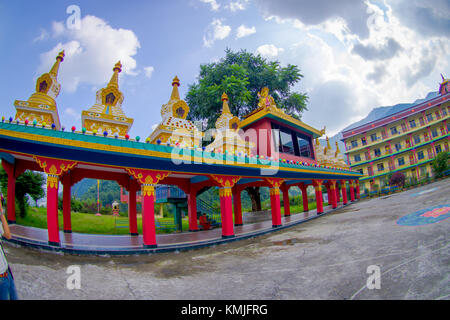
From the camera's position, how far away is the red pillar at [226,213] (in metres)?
11.1

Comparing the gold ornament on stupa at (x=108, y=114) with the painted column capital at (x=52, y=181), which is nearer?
the painted column capital at (x=52, y=181)

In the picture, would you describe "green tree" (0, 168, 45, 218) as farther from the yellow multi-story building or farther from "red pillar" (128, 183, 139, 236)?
the yellow multi-story building

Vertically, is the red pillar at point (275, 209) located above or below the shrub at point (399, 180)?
below

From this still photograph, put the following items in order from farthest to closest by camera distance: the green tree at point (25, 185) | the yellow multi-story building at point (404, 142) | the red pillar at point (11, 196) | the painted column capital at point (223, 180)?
the yellow multi-story building at point (404, 142) → the green tree at point (25, 185) → the painted column capital at point (223, 180) → the red pillar at point (11, 196)

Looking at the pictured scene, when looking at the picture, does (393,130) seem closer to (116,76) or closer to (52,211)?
(116,76)

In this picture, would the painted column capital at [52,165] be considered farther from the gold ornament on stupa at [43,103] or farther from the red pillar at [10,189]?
the red pillar at [10,189]

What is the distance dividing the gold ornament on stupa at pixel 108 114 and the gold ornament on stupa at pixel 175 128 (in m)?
1.37

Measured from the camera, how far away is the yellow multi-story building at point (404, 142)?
3741 centimetres

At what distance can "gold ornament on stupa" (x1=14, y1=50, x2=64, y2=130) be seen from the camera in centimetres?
930

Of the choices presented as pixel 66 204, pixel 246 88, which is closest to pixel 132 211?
pixel 66 204

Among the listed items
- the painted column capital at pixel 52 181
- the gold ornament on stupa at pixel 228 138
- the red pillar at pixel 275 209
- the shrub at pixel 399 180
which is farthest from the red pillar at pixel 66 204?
the shrub at pixel 399 180

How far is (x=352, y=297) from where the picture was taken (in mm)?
3930

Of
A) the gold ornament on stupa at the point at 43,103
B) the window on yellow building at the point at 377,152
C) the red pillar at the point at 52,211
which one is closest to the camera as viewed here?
the red pillar at the point at 52,211

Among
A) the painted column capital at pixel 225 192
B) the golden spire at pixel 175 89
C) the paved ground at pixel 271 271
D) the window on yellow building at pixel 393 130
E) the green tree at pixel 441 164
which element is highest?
the window on yellow building at pixel 393 130
